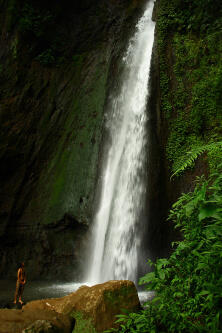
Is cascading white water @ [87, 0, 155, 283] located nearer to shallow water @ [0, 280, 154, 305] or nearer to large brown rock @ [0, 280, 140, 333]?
shallow water @ [0, 280, 154, 305]

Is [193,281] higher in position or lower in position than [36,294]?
higher

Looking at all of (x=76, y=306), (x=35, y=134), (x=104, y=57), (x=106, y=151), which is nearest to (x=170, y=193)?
(x=106, y=151)

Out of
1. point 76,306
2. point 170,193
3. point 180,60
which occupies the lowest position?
point 76,306

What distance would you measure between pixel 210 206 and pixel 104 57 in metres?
12.6

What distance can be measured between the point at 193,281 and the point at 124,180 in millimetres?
6820

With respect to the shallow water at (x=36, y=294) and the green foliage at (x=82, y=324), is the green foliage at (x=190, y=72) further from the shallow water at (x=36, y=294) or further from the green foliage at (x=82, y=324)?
the green foliage at (x=82, y=324)

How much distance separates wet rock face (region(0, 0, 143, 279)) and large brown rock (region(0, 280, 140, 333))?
237 inches

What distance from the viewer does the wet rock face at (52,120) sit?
10.6 metres

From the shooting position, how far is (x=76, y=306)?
3852 mm

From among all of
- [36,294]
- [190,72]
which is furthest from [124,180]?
[36,294]

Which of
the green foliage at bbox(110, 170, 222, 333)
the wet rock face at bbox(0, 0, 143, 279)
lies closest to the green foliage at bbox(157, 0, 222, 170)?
the wet rock face at bbox(0, 0, 143, 279)

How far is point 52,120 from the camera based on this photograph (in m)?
12.7

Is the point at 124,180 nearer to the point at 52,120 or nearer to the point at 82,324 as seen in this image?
the point at 52,120

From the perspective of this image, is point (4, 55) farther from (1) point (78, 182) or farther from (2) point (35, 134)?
(1) point (78, 182)
